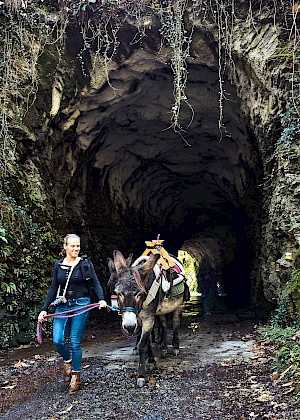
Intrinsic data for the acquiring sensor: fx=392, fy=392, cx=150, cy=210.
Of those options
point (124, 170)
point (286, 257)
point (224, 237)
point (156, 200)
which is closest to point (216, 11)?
point (286, 257)

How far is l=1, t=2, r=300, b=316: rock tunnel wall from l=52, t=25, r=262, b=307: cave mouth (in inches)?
1.4

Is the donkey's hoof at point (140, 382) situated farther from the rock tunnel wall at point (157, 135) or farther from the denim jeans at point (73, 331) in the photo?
the rock tunnel wall at point (157, 135)

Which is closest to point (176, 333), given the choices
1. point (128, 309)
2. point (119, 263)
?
point (119, 263)

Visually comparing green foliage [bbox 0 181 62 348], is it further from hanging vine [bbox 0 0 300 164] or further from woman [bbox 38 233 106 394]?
woman [bbox 38 233 106 394]

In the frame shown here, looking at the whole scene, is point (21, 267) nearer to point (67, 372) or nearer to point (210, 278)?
point (67, 372)

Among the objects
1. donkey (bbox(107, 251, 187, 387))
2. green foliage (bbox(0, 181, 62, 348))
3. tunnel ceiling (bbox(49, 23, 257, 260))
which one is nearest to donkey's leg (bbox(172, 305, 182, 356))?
donkey (bbox(107, 251, 187, 387))

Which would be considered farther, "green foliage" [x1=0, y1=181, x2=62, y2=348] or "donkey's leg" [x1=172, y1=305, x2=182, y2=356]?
"green foliage" [x1=0, y1=181, x2=62, y2=348]

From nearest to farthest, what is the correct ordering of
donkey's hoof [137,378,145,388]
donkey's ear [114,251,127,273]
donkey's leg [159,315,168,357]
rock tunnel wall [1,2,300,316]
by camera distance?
donkey's hoof [137,378,145,388]
donkey's ear [114,251,127,273]
donkey's leg [159,315,168,357]
rock tunnel wall [1,2,300,316]

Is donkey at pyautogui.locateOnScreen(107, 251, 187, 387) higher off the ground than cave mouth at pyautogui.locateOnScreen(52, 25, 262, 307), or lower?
lower

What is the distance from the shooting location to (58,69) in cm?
900

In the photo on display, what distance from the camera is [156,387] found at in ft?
15.3

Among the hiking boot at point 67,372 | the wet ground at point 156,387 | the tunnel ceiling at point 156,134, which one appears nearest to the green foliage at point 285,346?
the wet ground at point 156,387

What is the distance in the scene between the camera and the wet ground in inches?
152

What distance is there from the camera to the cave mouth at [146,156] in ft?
32.2
